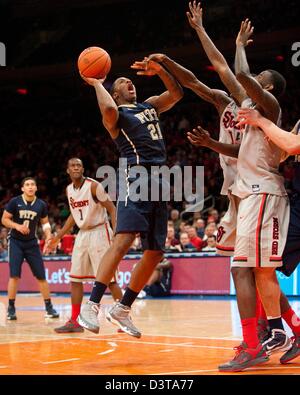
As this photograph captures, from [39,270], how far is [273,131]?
20.0ft

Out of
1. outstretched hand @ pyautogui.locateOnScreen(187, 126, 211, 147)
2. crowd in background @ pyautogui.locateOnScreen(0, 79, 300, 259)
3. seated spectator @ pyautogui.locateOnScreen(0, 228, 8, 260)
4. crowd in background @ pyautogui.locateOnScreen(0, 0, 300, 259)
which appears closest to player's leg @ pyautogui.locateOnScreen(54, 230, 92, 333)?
outstretched hand @ pyautogui.locateOnScreen(187, 126, 211, 147)

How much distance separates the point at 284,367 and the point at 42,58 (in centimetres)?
2289

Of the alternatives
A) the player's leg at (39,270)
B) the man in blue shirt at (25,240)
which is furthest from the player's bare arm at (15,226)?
the player's leg at (39,270)

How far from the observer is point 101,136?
26969 millimetres

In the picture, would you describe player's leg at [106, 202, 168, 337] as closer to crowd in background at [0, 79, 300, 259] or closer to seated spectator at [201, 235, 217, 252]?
seated spectator at [201, 235, 217, 252]

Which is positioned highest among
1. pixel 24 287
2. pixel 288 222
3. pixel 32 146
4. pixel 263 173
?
pixel 32 146

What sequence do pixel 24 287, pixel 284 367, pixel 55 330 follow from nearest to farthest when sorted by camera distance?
pixel 284 367 < pixel 55 330 < pixel 24 287

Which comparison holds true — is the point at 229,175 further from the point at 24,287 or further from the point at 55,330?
the point at 24,287

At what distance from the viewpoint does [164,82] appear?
21.4 ft

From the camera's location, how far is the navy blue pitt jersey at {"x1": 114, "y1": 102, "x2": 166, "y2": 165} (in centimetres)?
620

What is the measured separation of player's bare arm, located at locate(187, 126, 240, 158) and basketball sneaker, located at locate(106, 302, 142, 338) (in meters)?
1.54

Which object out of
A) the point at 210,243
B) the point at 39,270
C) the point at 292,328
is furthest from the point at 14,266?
the point at 292,328

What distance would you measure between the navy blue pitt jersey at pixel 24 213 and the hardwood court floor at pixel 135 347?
1.29 metres
